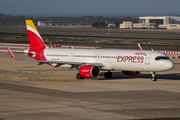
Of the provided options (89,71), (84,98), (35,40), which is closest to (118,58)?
(89,71)

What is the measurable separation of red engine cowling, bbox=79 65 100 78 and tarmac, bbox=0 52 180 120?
1095 mm

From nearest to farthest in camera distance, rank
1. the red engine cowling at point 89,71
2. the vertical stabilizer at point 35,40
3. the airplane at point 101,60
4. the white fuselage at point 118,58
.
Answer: the white fuselage at point 118,58 → the airplane at point 101,60 → the red engine cowling at point 89,71 → the vertical stabilizer at point 35,40

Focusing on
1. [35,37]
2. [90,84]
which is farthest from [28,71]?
[90,84]

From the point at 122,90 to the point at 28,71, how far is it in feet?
69.2

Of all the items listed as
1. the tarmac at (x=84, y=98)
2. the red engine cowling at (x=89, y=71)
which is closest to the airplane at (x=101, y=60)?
the red engine cowling at (x=89, y=71)

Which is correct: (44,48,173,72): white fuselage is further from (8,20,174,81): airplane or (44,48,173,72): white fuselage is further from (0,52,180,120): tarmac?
(0,52,180,120): tarmac

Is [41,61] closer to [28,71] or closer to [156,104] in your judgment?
[28,71]

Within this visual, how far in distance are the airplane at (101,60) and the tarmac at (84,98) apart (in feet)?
5.77

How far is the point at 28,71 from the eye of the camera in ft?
168

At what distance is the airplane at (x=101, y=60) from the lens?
41062mm

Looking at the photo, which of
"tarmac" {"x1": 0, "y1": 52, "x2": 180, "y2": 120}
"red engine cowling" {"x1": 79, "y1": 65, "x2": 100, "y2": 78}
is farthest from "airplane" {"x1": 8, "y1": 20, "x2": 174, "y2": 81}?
"tarmac" {"x1": 0, "y1": 52, "x2": 180, "y2": 120}

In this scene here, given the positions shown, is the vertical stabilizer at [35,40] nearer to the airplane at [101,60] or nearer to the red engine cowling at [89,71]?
the airplane at [101,60]

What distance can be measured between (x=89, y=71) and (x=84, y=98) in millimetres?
11908

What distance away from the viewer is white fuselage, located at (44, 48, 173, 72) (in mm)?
40906
